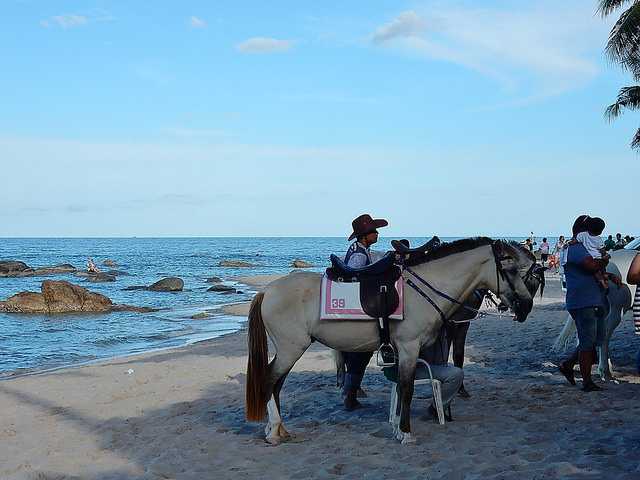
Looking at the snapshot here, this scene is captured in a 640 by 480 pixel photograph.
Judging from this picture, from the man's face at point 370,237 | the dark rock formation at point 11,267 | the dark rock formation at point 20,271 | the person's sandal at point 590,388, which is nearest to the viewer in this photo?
the man's face at point 370,237

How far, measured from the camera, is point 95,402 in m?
10.3

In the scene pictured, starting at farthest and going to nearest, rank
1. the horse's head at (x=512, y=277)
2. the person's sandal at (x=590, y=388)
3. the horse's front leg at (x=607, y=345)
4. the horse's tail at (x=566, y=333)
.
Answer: the horse's tail at (x=566, y=333), the horse's front leg at (x=607, y=345), the person's sandal at (x=590, y=388), the horse's head at (x=512, y=277)

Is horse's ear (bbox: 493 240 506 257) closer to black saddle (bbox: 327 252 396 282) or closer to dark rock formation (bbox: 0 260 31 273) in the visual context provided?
black saddle (bbox: 327 252 396 282)

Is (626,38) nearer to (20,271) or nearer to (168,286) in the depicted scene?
(168,286)

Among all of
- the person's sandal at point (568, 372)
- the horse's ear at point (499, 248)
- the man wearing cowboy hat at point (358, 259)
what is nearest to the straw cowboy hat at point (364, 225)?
the man wearing cowboy hat at point (358, 259)

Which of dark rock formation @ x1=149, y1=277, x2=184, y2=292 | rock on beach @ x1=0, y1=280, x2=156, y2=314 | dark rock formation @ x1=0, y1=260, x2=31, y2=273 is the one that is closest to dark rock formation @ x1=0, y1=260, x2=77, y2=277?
dark rock formation @ x1=0, y1=260, x2=31, y2=273

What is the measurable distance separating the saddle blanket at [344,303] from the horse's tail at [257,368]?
690 millimetres

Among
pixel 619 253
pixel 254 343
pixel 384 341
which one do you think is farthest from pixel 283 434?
pixel 619 253

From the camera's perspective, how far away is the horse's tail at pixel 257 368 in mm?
6914

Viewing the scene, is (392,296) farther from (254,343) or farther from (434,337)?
(254,343)

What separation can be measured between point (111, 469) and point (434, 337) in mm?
3381

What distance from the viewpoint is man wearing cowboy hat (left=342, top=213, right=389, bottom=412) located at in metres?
7.50

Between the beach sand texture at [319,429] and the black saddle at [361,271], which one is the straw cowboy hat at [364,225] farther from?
the beach sand texture at [319,429]

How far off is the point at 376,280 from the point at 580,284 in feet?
10.1
